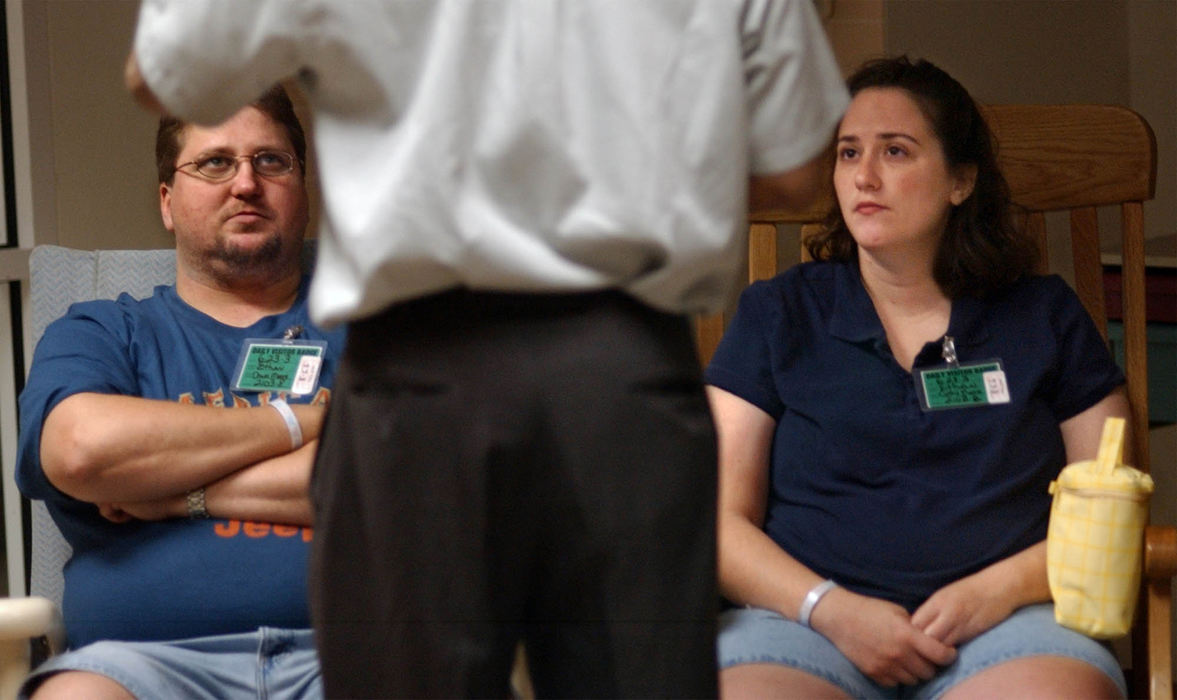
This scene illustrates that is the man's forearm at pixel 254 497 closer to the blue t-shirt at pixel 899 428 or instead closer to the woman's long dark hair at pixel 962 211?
the blue t-shirt at pixel 899 428

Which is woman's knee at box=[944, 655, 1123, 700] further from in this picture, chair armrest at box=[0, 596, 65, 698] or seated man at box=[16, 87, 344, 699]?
chair armrest at box=[0, 596, 65, 698]

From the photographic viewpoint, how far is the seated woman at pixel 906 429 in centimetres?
173

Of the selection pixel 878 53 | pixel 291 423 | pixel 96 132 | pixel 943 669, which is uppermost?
pixel 878 53

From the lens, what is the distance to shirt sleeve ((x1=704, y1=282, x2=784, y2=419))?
1.97 metres

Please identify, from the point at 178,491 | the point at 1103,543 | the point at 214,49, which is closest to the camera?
the point at 214,49

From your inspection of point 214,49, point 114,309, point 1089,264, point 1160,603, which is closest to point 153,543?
point 114,309

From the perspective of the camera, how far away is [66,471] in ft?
5.84

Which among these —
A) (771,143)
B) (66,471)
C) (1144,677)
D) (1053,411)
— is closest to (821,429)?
(1053,411)

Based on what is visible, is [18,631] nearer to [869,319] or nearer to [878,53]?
[869,319]

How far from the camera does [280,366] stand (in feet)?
6.56

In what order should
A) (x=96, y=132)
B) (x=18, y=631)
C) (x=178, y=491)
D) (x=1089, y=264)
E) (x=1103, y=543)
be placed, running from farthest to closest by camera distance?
(x=96, y=132), (x=1089, y=264), (x=178, y=491), (x=1103, y=543), (x=18, y=631)

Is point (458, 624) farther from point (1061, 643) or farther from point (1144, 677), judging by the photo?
point (1144, 677)

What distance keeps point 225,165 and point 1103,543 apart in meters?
1.47

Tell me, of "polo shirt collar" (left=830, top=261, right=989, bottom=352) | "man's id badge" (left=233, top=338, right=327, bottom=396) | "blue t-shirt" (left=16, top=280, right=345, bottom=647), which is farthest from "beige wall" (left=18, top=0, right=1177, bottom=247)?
"polo shirt collar" (left=830, top=261, right=989, bottom=352)
